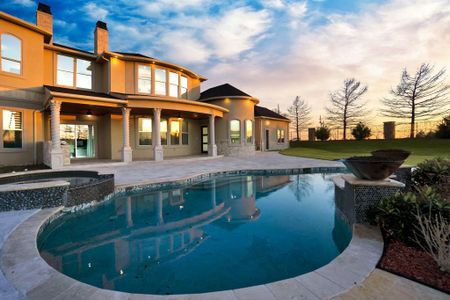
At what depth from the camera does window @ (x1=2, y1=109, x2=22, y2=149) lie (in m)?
11.1

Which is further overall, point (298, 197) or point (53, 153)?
point (53, 153)

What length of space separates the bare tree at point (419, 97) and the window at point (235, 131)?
24.9 meters

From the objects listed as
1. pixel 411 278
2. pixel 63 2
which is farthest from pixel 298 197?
pixel 63 2

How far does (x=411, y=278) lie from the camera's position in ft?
7.75

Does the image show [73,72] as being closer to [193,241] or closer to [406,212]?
[193,241]

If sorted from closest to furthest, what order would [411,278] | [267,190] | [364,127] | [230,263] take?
[411,278] < [230,263] < [267,190] < [364,127]

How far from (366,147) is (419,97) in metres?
11.7

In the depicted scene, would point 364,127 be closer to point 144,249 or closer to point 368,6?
point 368,6

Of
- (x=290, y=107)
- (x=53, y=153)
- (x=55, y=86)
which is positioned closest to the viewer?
(x=53, y=153)

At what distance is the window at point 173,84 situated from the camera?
54.2ft

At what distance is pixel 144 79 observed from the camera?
15445mm

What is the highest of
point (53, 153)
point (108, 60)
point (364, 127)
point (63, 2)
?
point (63, 2)

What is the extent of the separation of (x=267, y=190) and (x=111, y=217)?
5.32 m

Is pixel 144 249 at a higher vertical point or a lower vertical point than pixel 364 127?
lower
